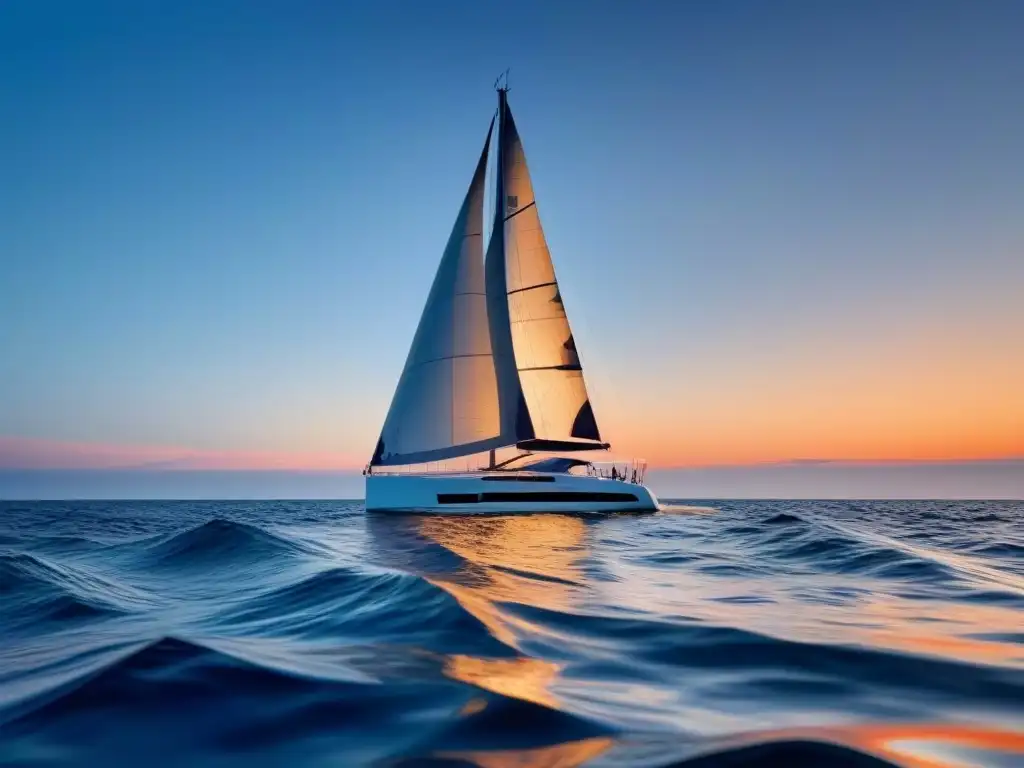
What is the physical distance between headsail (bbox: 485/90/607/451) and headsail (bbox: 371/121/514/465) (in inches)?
58.7

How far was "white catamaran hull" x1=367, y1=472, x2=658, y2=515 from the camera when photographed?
31391mm

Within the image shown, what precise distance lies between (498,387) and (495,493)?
5835 mm

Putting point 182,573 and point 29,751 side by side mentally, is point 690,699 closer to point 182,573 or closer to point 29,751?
point 29,751

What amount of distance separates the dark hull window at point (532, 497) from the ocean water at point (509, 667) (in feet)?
64.0

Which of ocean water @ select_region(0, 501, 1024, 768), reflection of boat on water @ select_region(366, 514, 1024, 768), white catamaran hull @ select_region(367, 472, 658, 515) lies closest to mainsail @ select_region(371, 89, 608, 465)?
white catamaran hull @ select_region(367, 472, 658, 515)

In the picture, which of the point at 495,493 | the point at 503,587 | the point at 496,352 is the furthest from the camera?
the point at 496,352

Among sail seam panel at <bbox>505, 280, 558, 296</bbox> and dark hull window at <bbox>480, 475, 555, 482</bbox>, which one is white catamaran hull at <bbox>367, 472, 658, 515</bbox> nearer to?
dark hull window at <bbox>480, 475, 555, 482</bbox>

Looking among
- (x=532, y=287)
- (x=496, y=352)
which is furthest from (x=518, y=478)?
(x=532, y=287)

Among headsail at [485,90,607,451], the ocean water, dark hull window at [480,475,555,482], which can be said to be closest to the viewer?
the ocean water

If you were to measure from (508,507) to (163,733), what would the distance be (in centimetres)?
2792

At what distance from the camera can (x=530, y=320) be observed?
1422 inches

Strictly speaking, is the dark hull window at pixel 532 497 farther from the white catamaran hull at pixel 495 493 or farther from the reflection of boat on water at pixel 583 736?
the reflection of boat on water at pixel 583 736

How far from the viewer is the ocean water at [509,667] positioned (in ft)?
11.2

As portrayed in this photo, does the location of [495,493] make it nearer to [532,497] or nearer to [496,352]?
[532,497]
